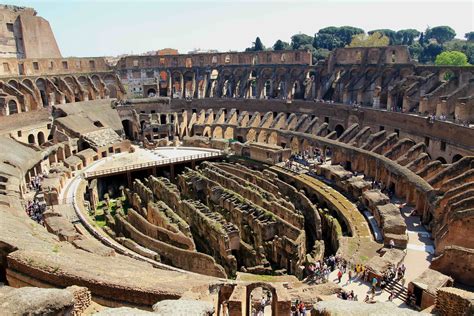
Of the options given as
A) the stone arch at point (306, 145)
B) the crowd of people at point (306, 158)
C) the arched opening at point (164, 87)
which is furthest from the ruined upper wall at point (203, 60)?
the crowd of people at point (306, 158)

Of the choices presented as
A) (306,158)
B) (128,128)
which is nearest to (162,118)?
(128,128)

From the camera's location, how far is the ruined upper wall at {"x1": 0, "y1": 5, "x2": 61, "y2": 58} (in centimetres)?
4969

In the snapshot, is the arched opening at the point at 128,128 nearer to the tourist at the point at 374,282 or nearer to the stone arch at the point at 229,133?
the stone arch at the point at 229,133

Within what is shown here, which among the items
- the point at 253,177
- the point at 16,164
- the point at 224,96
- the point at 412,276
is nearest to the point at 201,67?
the point at 224,96

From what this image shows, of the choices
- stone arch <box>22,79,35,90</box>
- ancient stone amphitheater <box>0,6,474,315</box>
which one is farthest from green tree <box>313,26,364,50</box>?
stone arch <box>22,79,35,90</box>

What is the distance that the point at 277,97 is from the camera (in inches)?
1938

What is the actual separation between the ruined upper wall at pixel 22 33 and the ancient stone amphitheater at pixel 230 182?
0.28 metres

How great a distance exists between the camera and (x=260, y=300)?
48.2 feet

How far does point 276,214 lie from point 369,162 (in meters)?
8.89

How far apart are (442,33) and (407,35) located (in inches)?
268

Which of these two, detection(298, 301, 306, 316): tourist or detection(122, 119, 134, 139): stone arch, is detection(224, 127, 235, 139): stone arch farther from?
detection(298, 301, 306, 316): tourist

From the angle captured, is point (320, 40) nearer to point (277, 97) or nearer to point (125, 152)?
point (277, 97)

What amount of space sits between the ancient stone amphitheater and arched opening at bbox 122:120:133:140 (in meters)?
0.68

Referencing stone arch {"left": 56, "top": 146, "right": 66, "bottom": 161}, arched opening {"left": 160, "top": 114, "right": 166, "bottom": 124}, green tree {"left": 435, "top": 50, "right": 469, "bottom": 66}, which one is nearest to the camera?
stone arch {"left": 56, "top": 146, "right": 66, "bottom": 161}
